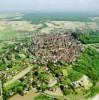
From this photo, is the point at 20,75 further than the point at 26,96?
Yes

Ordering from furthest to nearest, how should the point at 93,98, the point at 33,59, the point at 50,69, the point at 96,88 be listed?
the point at 33,59
the point at 50,69
the point at 96,88
the point at 93,98

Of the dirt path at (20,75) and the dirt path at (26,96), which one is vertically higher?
the dirt path at (20,75)

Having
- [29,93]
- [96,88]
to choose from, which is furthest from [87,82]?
[29,93]

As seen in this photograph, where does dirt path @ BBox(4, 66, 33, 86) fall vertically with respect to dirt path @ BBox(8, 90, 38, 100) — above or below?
above

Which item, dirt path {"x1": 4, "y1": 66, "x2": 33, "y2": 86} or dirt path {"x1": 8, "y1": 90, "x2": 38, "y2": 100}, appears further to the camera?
dirt path {"x1": 4, "y1": 66, "x2": 33, "y2": 86}

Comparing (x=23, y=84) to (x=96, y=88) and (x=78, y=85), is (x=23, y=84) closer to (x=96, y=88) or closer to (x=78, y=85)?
(x=78, y=85)

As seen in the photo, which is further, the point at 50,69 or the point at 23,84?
the point at 50,69

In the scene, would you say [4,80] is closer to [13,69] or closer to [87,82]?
[13,69]

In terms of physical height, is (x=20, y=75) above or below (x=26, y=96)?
above

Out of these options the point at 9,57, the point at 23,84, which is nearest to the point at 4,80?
the point at 23,84

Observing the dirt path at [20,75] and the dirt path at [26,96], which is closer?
the dirt path at [26,96]

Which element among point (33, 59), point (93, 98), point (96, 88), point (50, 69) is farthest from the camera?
point (33, 59)
